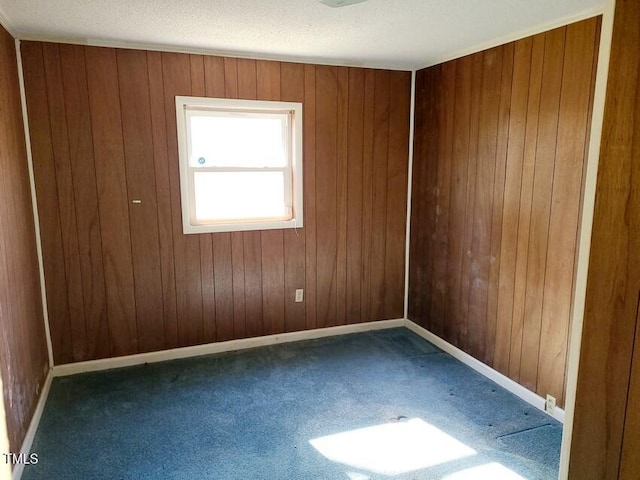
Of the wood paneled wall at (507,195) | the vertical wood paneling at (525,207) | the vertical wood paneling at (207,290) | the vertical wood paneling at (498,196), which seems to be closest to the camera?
the wood paneled wall at (507,195)

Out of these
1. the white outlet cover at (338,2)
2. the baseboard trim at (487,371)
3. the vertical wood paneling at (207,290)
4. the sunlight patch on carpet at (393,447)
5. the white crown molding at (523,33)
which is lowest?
the sunlight patch on carpet at (393,447)

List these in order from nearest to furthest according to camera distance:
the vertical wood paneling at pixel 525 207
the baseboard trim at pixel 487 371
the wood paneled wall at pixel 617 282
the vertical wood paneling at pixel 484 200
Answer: the wood paneled wall at pixel 617 282
the vertical wood paneling at pixel 525 207
the baseboard trim at pixel 487 371
the vertical wood paneling at pixel 484 200

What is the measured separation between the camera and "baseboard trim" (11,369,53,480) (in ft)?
6.70

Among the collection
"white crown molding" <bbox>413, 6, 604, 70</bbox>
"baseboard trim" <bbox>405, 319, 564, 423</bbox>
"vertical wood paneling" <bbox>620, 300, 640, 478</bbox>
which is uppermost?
"white crown molding" <bbox>413, 6, 604, 70</bbox>

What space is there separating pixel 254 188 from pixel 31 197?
1.50 m

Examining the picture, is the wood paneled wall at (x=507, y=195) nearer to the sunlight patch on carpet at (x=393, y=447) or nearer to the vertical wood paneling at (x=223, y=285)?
the sunlight patch on carpet at (x=393, y=447)

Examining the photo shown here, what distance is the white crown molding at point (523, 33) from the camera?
224cm

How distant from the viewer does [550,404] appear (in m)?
2.58

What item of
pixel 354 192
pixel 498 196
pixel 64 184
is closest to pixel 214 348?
pixel 64 184

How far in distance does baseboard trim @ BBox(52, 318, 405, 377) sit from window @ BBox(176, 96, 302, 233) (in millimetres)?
929

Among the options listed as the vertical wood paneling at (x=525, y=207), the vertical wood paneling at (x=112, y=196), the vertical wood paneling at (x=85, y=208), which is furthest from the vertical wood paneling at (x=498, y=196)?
the vertical wood paneling at (x=85, y=208)

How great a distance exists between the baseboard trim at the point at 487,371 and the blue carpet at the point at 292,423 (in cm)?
6

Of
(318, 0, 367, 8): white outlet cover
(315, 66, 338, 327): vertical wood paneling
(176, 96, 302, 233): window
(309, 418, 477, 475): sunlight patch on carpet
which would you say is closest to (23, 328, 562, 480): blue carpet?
(309, 418, 477, 475): sunlight patch on carpet

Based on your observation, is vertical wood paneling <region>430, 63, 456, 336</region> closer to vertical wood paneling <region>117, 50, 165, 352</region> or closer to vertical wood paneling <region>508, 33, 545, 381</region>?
vertical wood paneling <region>508, 33, 545, 381</region>
